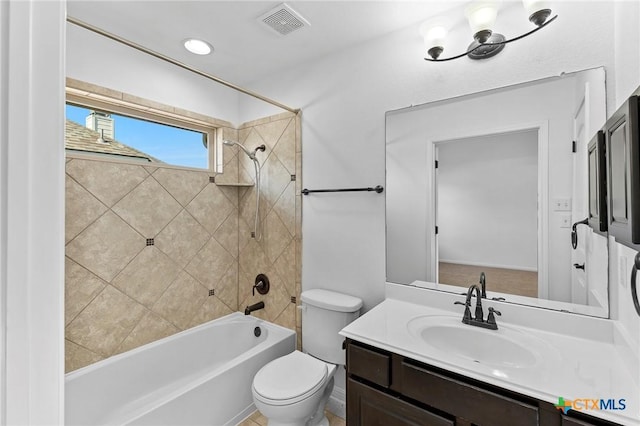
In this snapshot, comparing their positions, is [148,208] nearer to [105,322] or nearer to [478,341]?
[105,322]

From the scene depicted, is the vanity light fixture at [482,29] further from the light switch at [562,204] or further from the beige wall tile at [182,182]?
the beige wall tile at [182,182]

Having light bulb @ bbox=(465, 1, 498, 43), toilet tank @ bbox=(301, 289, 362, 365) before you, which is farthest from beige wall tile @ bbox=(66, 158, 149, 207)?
light bulb @ bbox=(465, 1, 498, 43)

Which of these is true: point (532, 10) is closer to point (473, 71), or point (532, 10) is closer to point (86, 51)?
point (473, 71)

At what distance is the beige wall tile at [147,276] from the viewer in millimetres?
2047

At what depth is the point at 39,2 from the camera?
1.09ft

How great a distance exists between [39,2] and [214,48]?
203cm

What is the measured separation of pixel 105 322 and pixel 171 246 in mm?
633

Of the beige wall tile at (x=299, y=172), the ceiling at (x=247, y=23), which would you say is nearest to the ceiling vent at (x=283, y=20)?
the ceiling at (x=247, y=23)

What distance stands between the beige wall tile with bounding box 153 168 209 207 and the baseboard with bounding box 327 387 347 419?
71.3 inches

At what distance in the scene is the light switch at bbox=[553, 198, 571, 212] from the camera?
1.36m

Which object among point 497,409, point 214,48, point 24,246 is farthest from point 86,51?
point 497,409

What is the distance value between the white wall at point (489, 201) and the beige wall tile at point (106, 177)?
2033 mm

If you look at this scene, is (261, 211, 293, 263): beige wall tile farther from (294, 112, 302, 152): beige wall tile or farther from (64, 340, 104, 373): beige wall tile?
(64, 340, 104, 373): beige wall tile

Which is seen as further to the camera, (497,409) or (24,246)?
(497,409)
